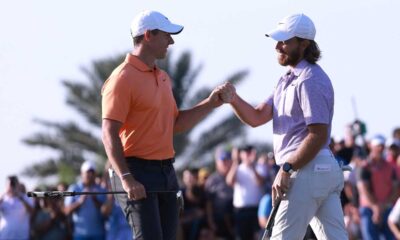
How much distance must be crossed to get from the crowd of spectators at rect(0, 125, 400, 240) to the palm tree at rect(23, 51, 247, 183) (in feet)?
34.1

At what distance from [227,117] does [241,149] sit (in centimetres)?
1242

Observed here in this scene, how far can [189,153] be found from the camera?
3369cm

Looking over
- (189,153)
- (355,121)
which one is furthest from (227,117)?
(355,121)

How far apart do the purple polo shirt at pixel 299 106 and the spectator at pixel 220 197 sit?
38.4 ft

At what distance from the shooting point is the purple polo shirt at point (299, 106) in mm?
9180

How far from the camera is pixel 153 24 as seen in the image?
9703 mm

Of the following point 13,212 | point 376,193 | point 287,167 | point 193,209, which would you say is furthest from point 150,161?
point 193,209

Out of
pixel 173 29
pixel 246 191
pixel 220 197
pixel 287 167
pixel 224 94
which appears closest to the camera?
pixel 287 167

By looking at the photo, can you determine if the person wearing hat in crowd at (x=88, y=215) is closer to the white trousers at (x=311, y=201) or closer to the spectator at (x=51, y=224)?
the spectator at (x=51, y=224)

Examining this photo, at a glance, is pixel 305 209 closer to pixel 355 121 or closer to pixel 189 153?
pixel 355 121

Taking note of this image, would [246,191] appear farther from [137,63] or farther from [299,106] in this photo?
[299,106]

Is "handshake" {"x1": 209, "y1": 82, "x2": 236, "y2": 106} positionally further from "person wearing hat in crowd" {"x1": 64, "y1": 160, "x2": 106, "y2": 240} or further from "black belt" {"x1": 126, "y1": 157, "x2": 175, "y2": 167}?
"person wearing hat in crowd" {"x1": 64, "y1": 160, "x2": 106, "y2": 240}

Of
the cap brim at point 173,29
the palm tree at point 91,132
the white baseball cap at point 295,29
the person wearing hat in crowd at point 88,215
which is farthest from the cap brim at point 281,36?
the palm tree at point 91,132

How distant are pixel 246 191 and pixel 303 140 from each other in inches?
452
